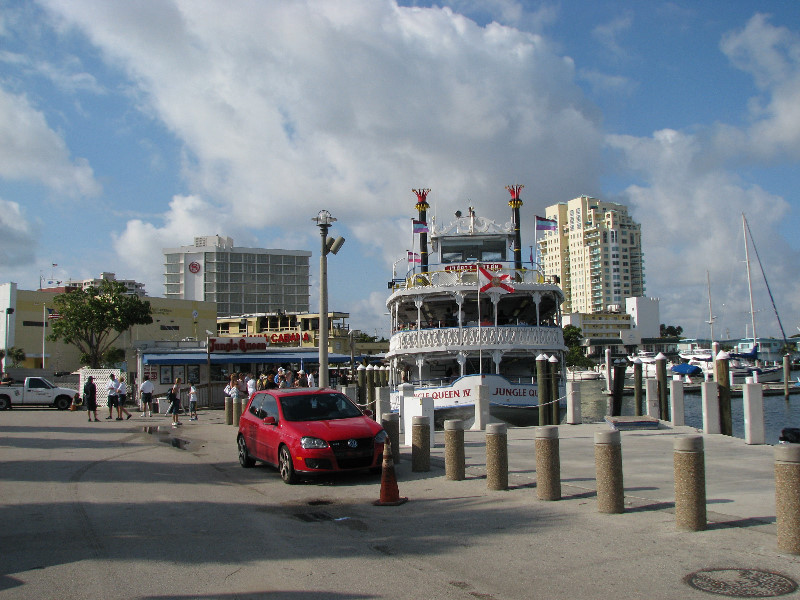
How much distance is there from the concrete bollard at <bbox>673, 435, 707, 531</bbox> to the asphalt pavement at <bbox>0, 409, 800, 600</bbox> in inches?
11.2

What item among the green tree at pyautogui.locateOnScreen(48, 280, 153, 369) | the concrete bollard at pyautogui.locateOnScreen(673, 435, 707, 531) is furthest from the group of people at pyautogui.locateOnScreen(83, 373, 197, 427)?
the green tree at pyautogui.locateOnScreen(48, 280, 153, 369)

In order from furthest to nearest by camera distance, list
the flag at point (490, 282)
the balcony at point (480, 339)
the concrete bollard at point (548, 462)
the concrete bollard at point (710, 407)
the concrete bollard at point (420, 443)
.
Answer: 1. the balcony at point (480, 339)
2. the flag at point (490, 282)
3. the concrete bollard at point (710, 407)
4. the concrete bollard at point (420, 443)
5. the concrete bollard at point (548, 462)

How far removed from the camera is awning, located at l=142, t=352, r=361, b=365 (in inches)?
1289

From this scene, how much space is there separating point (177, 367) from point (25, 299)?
3990 centimetres

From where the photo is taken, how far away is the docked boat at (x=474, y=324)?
2198 centimetres

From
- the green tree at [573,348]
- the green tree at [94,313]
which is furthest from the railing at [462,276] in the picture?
the green tree at [573,348]

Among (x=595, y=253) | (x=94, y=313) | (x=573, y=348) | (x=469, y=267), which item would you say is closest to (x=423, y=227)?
(x=469, y=267)

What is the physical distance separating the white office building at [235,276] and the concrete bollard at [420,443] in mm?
131613

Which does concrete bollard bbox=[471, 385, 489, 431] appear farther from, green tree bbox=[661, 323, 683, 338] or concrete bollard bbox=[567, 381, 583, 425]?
green tree bbox=[661, 323, 683, 338]

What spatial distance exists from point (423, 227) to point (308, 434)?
19.3 m

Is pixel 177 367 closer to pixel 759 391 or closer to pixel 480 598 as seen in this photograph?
pixel 759 391

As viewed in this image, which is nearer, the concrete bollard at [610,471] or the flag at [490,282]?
the concrete bollard at [610,471]

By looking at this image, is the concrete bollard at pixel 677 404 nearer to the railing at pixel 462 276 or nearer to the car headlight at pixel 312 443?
the railing at pixel 462 276

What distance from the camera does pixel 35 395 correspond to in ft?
111
